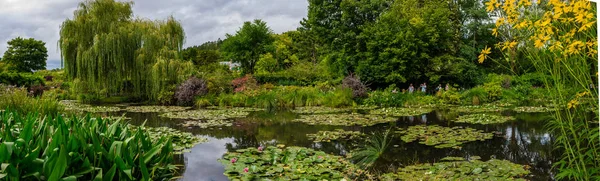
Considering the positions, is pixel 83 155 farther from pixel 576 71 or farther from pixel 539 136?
pixel 539 136

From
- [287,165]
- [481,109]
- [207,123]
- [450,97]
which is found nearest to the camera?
[287,165]

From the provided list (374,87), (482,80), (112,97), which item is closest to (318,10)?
(374,87)

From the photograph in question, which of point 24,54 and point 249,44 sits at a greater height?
point 249,44

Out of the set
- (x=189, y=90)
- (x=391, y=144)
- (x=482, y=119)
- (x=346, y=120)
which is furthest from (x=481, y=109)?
(x=189, y=90)

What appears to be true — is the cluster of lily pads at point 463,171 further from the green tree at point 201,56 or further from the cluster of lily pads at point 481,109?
the green tree at point 201,56

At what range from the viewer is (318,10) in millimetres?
16234

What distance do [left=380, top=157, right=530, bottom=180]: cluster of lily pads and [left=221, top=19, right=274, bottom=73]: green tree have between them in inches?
850

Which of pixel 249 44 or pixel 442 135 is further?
pixel 249 44

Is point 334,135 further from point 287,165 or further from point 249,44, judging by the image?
point 249,44

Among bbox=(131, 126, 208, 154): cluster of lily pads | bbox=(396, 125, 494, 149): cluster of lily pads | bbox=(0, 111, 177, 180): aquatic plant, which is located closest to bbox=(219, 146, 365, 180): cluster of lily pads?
bbox=(131, 126, 208, 154): cluster of lily pads

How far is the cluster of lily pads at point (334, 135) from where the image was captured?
5.92 metres

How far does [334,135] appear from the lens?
6.18m

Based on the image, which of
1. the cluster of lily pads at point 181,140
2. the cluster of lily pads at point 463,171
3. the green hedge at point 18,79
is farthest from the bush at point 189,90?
the cluster of lily pads at point 463,171

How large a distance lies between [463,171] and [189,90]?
10.7 metres
